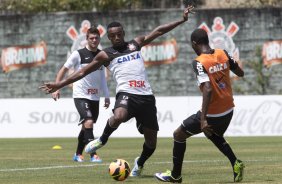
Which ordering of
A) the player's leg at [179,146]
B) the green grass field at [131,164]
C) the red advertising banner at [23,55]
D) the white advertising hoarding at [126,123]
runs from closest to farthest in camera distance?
1. the player's leg at [179,146]
2. the green grass field at [131,164]
3. the white advertising hoarding at [126,123]
4. the red advertising banner at [23,55]

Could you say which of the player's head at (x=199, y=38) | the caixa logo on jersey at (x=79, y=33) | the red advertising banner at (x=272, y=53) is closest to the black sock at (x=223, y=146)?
the player's head at (x=199, y=38)

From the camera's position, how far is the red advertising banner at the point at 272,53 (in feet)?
140

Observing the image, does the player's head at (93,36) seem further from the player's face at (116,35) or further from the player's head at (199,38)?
the player's head at (199,38)

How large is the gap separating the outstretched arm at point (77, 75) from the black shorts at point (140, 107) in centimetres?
65

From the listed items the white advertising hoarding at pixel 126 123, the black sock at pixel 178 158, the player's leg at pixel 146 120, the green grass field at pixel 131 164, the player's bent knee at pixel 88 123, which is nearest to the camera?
the black sock at pixel 178 158

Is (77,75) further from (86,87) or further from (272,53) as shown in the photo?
(272,53)

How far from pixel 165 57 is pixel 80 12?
4756mm

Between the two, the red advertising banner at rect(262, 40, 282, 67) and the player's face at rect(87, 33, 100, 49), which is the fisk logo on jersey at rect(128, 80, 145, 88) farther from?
the red advertising banner at rect(262, 40, 282, 67)

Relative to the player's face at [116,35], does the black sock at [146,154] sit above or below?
below

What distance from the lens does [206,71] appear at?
1237 cm

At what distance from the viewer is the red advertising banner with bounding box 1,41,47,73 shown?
44094 millimetres

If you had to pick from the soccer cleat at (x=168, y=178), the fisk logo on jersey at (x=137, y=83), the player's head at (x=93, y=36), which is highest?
the player's head at (x=93, y=36)

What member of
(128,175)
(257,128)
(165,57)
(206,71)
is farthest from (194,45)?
(165,57)

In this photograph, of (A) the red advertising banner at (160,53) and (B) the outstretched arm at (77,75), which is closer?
(B) the outstretched arm at (77,75)
